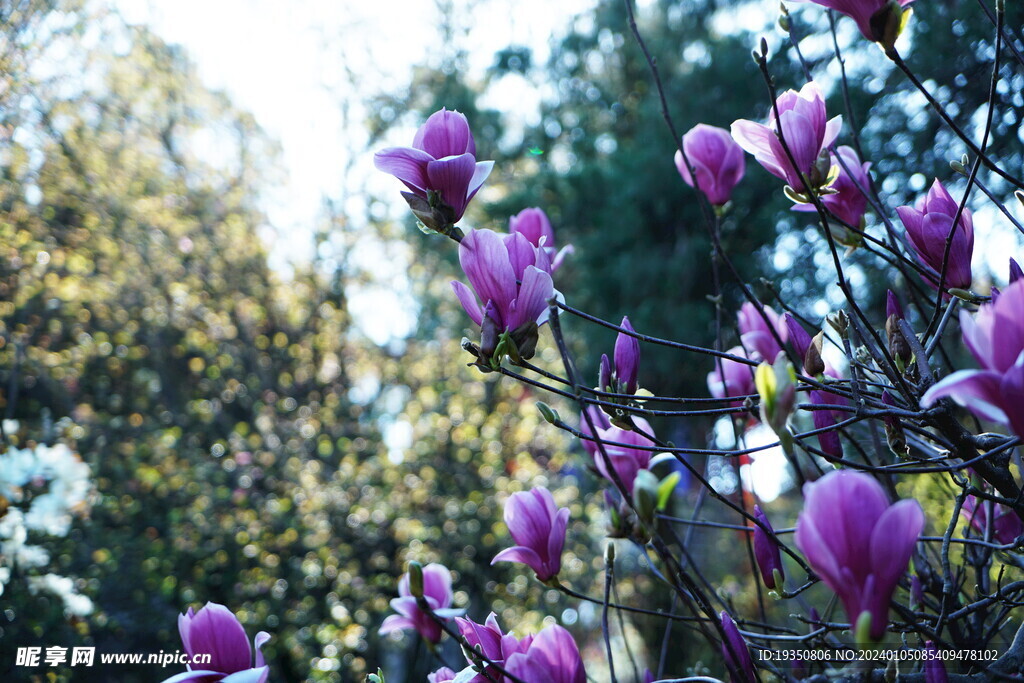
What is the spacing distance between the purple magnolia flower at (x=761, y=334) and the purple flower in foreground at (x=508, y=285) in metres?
0.21

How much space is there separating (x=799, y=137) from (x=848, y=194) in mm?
136

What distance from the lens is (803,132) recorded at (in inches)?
27.8

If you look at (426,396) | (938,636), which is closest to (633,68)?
(426,396)

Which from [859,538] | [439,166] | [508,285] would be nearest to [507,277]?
[508,285]

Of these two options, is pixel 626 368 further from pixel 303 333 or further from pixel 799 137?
pixel 303 333

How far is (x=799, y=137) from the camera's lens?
0.71 m

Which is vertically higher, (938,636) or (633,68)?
(633,68)

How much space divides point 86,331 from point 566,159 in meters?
3.26

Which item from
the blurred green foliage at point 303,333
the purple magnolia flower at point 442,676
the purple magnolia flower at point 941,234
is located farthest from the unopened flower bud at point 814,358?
the blurred green foliage at point 303,333

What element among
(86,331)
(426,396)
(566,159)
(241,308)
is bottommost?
(426,396)

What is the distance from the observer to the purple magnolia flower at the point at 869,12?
2.09 ft

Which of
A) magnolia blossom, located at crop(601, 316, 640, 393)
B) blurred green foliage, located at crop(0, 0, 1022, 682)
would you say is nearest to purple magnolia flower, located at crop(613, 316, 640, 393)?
magnolia blossom, located at crop(601, 316, 640, 393)

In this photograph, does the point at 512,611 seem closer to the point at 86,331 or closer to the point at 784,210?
the point at 784,210

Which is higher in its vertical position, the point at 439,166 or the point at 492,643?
the point at 439,166
